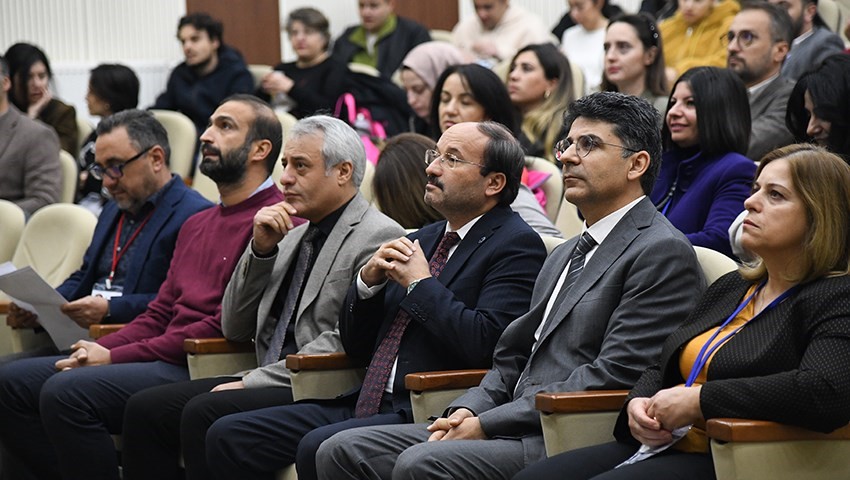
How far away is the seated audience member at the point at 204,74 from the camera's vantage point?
289 inches

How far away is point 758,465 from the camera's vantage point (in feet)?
8.13

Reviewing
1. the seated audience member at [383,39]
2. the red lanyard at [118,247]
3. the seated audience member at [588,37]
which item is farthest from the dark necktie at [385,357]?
the seated audience member at [383,39]

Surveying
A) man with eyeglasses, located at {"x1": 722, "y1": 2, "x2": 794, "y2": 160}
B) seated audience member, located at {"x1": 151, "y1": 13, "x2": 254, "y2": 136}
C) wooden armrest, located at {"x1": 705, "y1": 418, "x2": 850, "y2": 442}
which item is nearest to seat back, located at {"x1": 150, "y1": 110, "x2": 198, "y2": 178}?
seated audience member, located at {"x1": 151, "y1": 13, "x2": 254, "y2": 136}

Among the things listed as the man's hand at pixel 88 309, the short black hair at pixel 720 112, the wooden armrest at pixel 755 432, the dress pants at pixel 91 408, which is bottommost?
Result: the dress pants at pixel 91 408

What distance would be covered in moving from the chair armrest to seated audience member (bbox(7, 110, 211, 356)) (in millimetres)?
584

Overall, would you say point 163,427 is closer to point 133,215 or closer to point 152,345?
point 152,345

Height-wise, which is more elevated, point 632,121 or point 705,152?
point 632,121

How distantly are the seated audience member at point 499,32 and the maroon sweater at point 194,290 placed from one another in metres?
3.16

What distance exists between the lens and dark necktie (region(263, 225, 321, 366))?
3.95 metres

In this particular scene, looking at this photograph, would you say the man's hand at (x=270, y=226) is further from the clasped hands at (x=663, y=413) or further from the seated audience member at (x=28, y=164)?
the seated audience member at (x=28, y=164)

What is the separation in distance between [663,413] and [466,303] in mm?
884

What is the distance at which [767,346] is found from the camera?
262 cm

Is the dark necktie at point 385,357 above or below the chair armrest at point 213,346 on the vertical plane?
above

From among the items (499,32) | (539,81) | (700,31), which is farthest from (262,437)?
(499,32)
